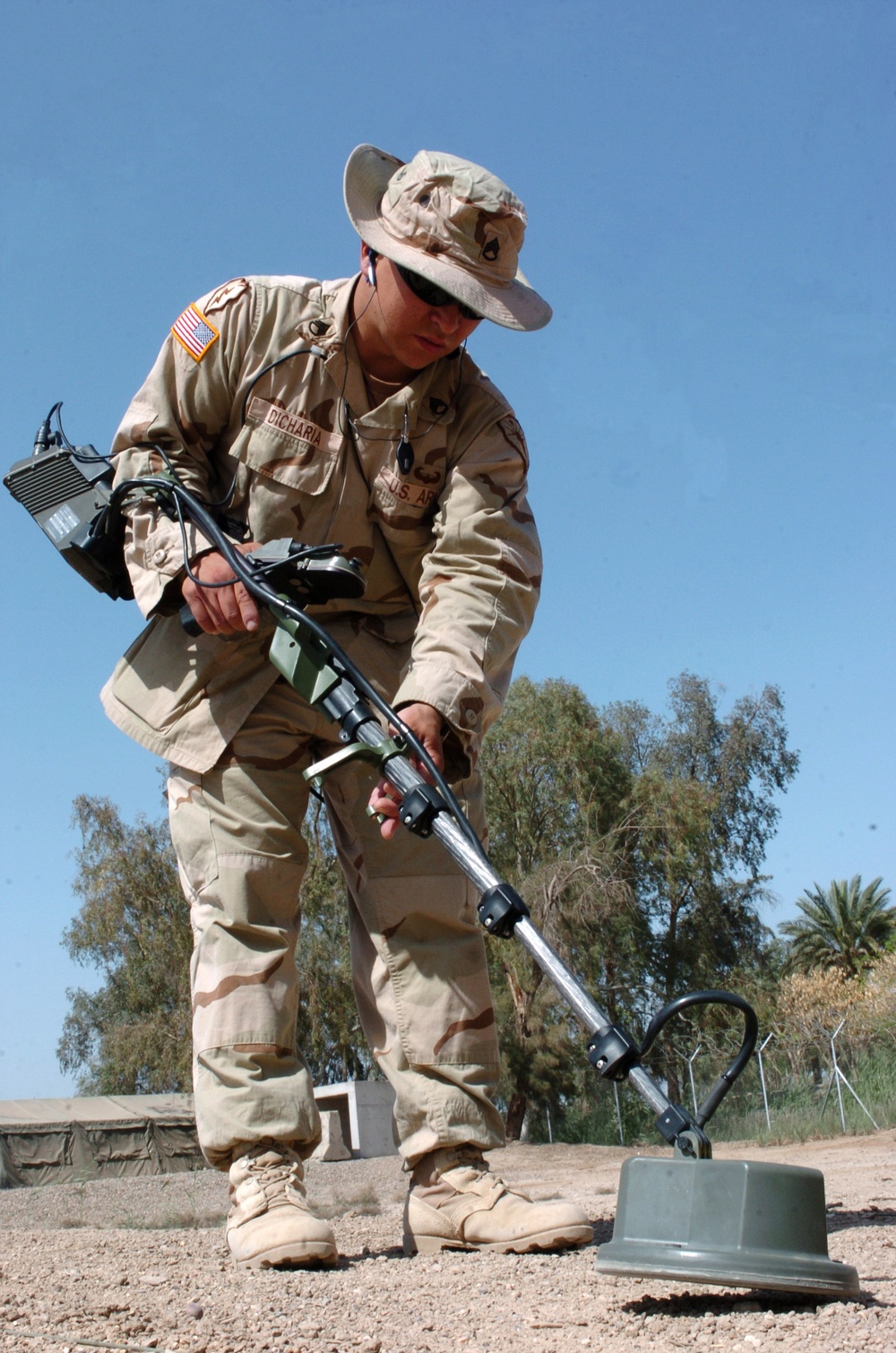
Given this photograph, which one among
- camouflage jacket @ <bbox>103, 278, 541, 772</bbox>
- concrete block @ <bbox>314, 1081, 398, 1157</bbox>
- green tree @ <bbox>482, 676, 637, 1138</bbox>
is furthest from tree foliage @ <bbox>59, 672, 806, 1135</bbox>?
camouflage jacket @ <bbox>103, 278, 541, 772</bbox>

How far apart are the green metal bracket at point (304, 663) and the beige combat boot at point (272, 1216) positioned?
1.05 metres

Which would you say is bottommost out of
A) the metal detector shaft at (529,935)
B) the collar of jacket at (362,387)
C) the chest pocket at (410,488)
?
the metal detector shaft at (529,935)

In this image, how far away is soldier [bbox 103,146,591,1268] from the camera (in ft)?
9.24

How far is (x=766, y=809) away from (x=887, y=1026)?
38.3ft

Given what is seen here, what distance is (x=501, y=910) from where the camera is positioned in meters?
2.29

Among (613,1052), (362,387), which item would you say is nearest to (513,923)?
(613,1052)

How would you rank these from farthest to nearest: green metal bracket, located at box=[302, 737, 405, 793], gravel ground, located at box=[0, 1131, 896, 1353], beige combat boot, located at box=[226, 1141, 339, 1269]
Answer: green metal bracket, located at box=[302, 737, 405, 793] < beige combat boot, located at box=[226, 1141, 339, 1269] < gravel ground, located at box=[0, 1131, 896, 1353]

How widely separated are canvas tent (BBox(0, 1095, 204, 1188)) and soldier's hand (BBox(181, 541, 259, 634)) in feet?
50.5

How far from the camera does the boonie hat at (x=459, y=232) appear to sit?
3023mm

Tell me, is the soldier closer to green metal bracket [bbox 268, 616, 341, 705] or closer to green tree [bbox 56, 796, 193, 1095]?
green metal bracket [bbox 268, 616, 341, 705]

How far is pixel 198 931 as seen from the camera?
292cm

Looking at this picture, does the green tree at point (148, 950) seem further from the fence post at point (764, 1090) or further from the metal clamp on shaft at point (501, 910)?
the metal clamp on shaft at point (501, 910)

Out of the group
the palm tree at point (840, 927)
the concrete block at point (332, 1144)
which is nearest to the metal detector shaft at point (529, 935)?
the concrete block at point (332, 1144)

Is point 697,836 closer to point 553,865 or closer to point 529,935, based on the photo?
point 553,865
